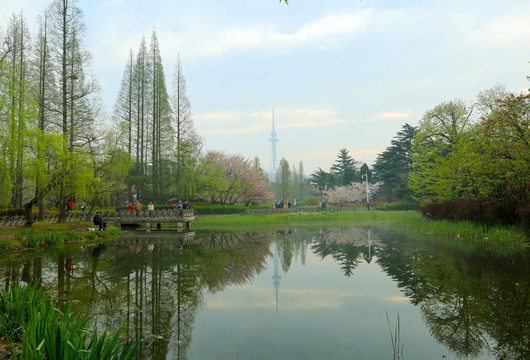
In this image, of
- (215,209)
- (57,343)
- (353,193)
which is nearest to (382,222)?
(215,209)

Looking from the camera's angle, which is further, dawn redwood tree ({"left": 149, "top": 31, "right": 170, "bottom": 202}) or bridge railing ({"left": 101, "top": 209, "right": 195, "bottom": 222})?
dawn redwood tree ({"left": 149, "top": 31, "right": 170, "bottom": 202})

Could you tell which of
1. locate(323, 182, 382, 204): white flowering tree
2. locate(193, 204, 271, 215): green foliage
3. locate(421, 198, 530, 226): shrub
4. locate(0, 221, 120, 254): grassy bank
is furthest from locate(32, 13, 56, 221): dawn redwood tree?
locate(323, 182, 382, 204): white flowering tree

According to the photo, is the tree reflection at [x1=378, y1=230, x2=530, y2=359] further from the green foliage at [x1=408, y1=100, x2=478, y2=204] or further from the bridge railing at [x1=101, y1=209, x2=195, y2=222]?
the bridge railing at [x1=101, y1=209, x2=195, y2=222]

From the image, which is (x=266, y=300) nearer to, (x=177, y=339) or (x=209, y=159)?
(x=177, y=339)

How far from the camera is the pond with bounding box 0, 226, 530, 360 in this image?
17.1 feet

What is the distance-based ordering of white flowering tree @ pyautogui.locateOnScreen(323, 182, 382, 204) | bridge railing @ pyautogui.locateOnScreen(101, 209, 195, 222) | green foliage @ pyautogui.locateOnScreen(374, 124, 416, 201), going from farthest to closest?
white flowering tree @ pyautogui.locateOnScreen(323, 182, 382, 204) → green foliage @ pyautogui.locateOnScreen(374, 124, 416, 201) → bridge railing @ pyautogui.locateOnScreen(101, 209, 195, 222)

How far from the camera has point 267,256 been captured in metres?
14.1

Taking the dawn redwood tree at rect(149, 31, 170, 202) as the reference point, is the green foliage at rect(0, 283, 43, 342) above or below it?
below

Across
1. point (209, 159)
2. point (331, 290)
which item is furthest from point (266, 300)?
point (209, 159)

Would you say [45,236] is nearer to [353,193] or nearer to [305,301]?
[305,301]

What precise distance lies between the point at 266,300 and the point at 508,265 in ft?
24.5

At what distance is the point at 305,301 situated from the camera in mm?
7828

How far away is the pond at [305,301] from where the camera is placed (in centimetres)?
520

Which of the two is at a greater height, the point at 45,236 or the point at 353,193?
the point at 353,193
